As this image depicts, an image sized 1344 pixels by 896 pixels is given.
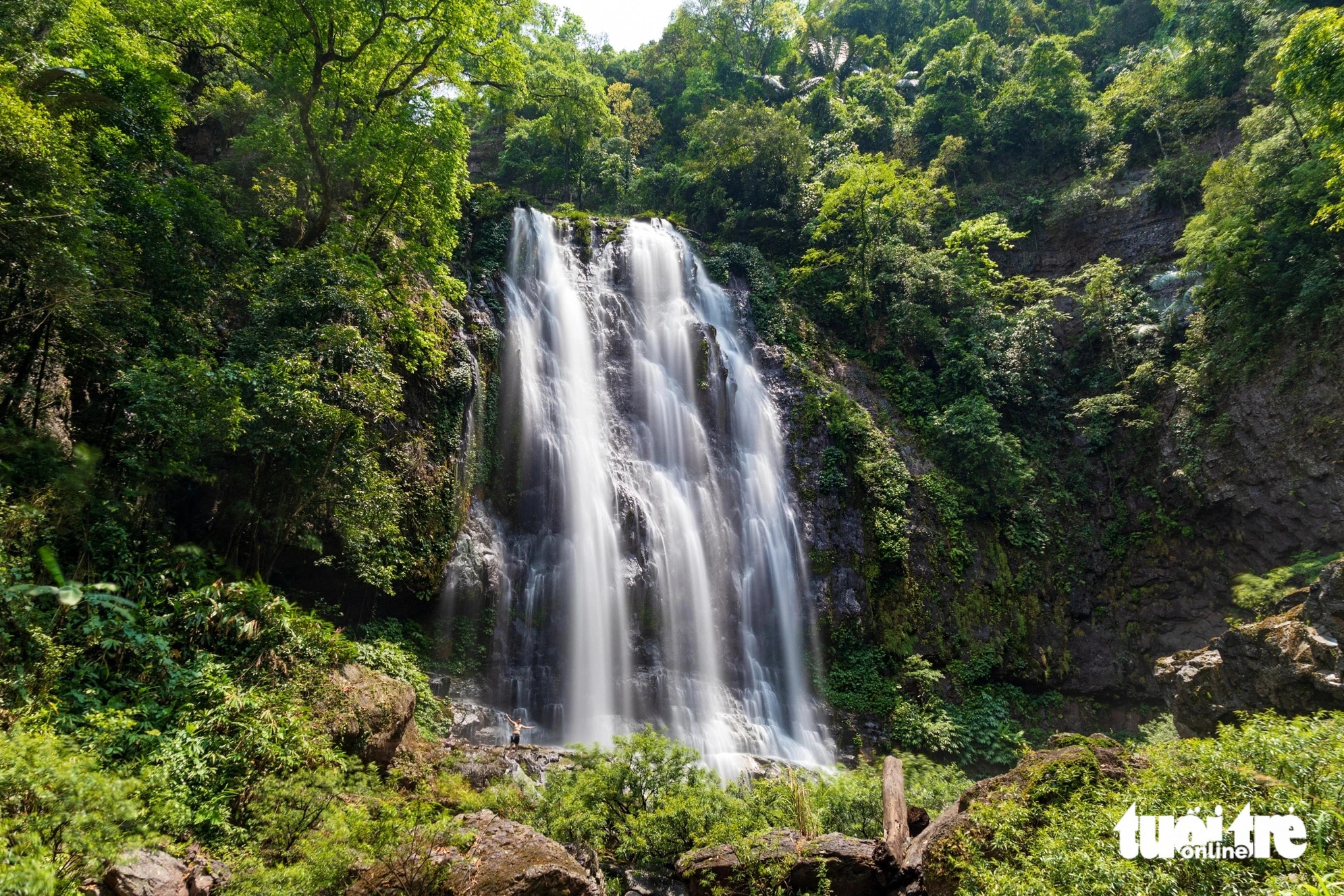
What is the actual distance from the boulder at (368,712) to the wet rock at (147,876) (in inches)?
96.4

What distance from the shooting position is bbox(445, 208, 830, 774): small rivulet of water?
13.2 metres

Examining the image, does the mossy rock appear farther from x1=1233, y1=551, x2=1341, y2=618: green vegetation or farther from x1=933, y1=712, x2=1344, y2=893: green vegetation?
x1=1233, y1=551, x2=1341, y2=618: green vegetation

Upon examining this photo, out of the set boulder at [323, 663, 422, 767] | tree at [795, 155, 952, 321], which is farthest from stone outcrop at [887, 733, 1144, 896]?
tree at [795, 155, 952, 321]

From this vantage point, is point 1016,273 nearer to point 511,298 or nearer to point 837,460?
point 837,460

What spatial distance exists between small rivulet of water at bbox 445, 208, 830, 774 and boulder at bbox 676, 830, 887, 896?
603 centimetres

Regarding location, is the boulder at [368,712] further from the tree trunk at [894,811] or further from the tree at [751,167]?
the tree at [751,167]

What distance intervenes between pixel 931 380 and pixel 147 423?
21209mm

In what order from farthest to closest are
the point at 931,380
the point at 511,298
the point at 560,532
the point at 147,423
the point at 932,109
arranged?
the point at 932,109 → the point at 931,380 → the point at 511,298 → the point at 560,532 → the point at 147,423

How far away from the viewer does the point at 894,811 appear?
24.7 feet

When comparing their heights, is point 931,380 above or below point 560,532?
above

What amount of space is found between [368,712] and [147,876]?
3192mm

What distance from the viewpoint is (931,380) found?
21469 millimetres

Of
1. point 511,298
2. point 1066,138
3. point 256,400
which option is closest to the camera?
point 256,400

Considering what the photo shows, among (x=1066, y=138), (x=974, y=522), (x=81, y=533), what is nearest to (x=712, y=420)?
(x=974, y=522)
